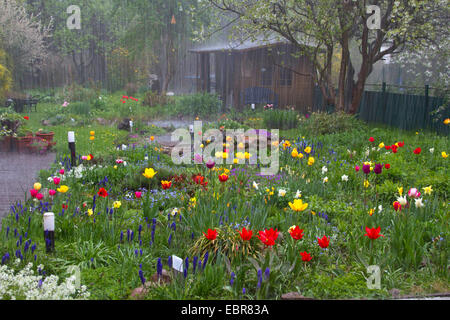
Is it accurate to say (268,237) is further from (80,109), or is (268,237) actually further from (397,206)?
(80,109)

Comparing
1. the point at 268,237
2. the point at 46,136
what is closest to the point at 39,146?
the point at 46,136

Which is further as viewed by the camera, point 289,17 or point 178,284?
point 289,17

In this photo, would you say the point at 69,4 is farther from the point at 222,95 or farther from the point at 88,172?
the point at 88,172

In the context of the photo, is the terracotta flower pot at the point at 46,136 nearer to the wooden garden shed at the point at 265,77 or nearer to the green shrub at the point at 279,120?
the green shrub at the point at 279,120

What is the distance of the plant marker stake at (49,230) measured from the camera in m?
3.59

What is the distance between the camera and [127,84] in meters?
24.6

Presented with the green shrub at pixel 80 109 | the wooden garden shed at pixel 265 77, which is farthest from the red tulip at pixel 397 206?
the green shrub at pixel 80 109

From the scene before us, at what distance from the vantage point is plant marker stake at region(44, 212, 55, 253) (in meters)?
3.59

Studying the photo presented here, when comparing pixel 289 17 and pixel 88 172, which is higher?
pixel 289 17

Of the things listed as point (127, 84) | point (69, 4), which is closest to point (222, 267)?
point (127, 84)

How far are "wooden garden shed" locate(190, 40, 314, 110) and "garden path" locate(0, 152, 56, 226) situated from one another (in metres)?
9.04

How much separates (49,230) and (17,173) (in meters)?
5.01

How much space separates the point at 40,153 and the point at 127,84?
50.6 feet

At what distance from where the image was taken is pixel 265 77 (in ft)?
59.1
